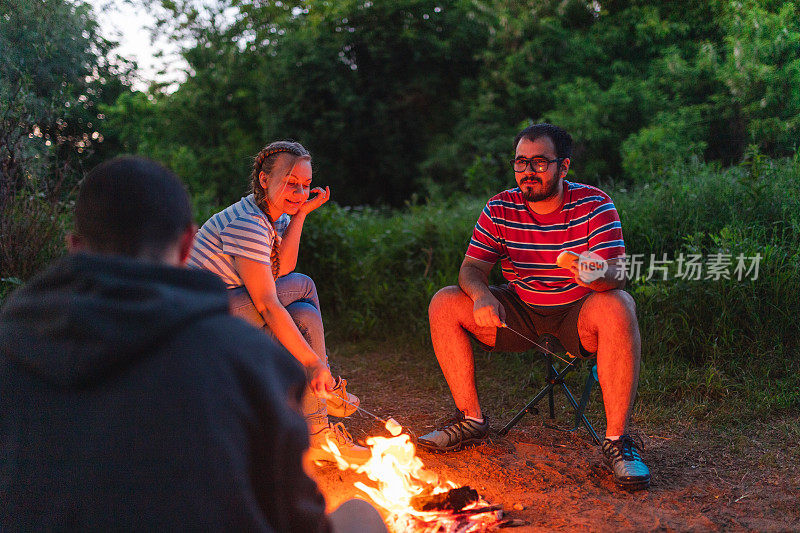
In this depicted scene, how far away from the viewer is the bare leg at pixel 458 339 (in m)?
3.36

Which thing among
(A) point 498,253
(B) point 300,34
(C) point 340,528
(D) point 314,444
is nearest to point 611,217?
(A) point 498,253

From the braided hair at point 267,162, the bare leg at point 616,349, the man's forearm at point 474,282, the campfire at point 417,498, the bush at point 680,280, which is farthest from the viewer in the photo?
the bush at point 680,280

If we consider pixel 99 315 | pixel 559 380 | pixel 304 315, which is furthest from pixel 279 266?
pixel 99 315

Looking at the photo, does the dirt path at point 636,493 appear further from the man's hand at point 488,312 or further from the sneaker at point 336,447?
the man's hand at point 488,312

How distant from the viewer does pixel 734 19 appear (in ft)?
27.0

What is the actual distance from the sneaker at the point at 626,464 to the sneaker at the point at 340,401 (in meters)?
1.20

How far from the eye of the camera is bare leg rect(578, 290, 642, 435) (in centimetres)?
290

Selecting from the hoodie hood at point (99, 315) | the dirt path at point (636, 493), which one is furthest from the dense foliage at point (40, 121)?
the hoodie hood at point (99, 315)

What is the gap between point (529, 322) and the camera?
3.41 m

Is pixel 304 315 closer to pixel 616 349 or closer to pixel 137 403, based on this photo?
pixel 616 349

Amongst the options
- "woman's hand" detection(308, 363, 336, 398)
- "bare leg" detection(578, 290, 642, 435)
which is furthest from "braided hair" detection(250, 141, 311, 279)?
"bare leg" detection(578, 290, 642, 435)

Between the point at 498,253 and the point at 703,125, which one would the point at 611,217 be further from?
the point at 703,125

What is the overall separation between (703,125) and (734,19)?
4.50 feet

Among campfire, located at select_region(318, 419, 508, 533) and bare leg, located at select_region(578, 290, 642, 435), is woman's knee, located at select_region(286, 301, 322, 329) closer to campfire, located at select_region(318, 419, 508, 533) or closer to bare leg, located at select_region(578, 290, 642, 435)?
campfire, located at select_region(318, 419, 508, 533)
